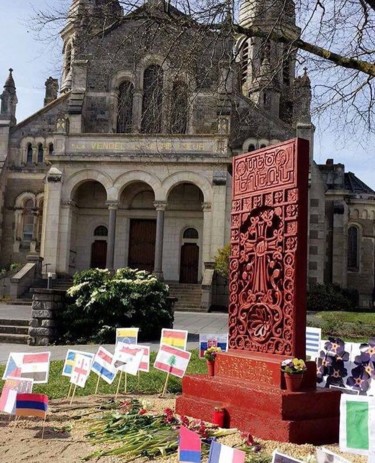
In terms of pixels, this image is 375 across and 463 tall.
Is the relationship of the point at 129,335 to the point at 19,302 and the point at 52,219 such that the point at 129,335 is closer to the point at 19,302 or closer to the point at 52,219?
the point at 19,302

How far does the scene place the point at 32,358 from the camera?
7.55 m

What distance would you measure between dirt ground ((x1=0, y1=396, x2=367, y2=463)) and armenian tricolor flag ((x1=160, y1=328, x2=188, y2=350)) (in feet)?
3.44

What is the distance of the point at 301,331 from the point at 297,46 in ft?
22.5

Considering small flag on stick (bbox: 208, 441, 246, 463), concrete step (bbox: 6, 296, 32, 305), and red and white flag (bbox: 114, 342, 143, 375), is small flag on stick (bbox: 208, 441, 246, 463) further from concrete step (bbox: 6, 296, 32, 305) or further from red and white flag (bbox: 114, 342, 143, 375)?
concrete step (bbox: 6, 296, 32, 305)

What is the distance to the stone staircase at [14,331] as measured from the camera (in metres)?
15.1

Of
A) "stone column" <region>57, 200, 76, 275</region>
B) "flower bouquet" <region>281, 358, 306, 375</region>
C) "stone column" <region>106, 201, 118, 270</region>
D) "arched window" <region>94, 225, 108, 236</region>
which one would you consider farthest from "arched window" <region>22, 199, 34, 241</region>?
"flower bouquet" <region>281, 358, 306, 375</region>

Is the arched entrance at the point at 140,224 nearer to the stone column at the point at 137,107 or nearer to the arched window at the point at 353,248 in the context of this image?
the stone column at the point at 137,107

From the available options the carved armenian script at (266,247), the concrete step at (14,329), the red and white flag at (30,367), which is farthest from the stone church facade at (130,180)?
the red and white flag at (30,367)

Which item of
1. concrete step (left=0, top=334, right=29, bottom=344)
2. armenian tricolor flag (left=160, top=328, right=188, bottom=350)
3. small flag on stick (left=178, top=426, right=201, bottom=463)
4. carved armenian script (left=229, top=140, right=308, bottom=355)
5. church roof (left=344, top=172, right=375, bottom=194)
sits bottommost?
concrete step (left=0, top=334, right=29, bottom=344)

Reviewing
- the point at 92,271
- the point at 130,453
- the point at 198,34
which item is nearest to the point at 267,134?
the point at 92,271

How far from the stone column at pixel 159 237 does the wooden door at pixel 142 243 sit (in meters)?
2.41

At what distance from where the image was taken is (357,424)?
4.59m

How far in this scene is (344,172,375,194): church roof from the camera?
Answer: 39.3m

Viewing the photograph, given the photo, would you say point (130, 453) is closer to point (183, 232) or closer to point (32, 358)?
point (32, 358)
